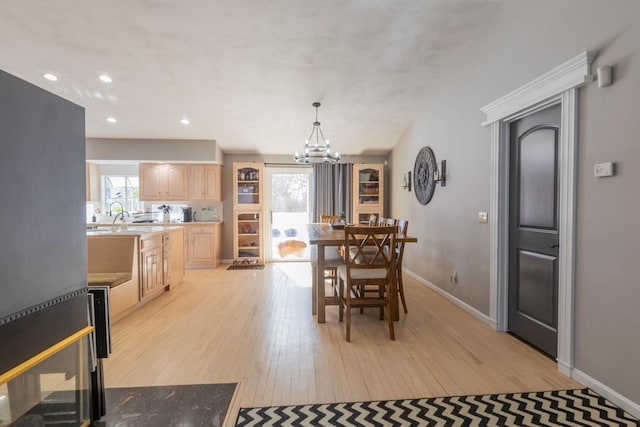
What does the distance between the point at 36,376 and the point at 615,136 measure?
3.27 m

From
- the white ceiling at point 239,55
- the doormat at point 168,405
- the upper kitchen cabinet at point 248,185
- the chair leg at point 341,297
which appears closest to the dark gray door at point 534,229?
the white ceiling at point 239,55

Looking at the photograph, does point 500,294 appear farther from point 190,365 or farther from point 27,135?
point 27,135

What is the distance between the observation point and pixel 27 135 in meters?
1.36

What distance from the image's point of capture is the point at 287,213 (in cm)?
702

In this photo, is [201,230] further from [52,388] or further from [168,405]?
[52,388]

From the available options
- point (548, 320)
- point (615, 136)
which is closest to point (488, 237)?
point (548, 320)

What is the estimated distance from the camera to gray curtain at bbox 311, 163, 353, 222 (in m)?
6.80

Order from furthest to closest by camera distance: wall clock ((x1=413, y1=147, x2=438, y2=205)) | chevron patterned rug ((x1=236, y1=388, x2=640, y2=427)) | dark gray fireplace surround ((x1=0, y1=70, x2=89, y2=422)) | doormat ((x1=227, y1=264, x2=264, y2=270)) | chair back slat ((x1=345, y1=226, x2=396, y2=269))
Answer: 1. doormat ((x1=227, y1=264, x2=264, y2=270))
2. wall clock ((x1=413, y1=147, x2=438, y2=205))
3. chair back slat ((x1=345, y1=226, x2=396, y2=269))
4. chevron patterned rug ((x1=236, y1=388, x2=640, y2=427))
5. dark gray fireplace surround ((x1=0, y1=70, x2=89, y2=422))

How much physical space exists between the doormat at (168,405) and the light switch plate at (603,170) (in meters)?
2.68

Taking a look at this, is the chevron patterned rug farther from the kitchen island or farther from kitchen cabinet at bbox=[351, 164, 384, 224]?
kitchen cabinet at bbox=[351, 164, 384, 224]

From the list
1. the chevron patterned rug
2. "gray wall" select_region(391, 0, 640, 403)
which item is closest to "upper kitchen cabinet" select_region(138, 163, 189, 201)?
"gray wall" select_region(391, 0, 640, 403)

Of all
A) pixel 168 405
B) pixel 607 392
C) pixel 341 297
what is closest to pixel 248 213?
pixel 341 297

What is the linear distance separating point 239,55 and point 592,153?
352 centimetres

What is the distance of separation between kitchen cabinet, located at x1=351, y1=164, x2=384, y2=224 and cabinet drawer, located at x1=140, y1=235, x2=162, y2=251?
3.82 meters
